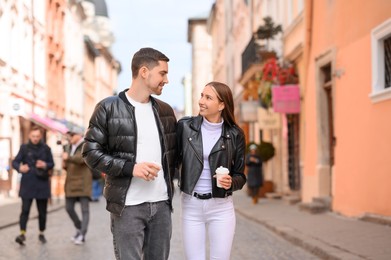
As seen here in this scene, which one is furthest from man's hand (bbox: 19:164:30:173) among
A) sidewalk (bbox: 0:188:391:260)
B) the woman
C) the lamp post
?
the lamp post

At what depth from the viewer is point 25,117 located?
32625 mm

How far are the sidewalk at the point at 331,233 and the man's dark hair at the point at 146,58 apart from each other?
14.8 ft

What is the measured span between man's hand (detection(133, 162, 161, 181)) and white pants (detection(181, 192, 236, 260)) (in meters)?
0.61

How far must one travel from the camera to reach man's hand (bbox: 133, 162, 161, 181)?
15.3ft

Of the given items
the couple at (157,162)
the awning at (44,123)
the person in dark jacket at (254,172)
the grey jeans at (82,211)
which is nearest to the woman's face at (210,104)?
the couple at (157,162)

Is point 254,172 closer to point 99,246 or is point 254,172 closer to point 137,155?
point 99,246

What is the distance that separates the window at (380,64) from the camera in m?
13.5

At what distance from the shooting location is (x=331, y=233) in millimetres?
11891

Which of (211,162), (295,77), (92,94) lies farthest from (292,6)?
(92,94)

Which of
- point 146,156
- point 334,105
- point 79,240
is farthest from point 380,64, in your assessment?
point 146,156

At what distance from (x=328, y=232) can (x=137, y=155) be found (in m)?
7.68

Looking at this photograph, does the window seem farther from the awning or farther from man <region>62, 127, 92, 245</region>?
the awning

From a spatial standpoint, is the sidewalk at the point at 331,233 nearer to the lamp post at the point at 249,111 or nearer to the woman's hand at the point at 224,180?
the woman's hand at the point at 224,180

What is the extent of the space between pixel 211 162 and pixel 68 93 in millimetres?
44788
